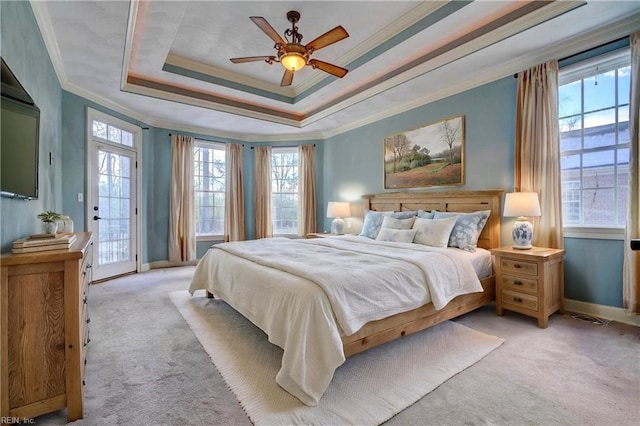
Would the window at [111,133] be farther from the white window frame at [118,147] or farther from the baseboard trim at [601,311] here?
the baseboard trim at [601,311]

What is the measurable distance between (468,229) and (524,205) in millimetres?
580

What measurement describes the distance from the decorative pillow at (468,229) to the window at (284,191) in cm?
379

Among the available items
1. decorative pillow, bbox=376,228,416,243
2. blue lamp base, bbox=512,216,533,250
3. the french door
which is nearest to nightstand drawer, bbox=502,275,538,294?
blue lamp base, bbox=512,216,533,250

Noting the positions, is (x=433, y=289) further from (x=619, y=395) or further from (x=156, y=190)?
(x=156, y=190)

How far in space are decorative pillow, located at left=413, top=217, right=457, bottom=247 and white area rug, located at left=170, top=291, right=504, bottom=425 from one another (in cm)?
89

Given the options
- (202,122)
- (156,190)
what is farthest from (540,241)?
(156,190)

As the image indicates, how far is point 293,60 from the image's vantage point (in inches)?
111

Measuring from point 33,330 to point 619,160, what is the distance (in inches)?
182

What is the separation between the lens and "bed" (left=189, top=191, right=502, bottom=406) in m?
1.78

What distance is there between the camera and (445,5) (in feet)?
9.13


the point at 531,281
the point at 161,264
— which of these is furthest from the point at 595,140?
the point at 161,264

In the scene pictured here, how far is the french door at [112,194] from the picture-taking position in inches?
170

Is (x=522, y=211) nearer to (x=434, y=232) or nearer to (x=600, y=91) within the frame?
(x=434, y=232)

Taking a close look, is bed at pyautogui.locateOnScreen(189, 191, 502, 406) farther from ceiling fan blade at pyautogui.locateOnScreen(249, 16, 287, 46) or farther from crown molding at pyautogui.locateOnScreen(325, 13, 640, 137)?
ceiling fan blade at pyautogui.locateOnScreen(249, 16, 287, 46)
